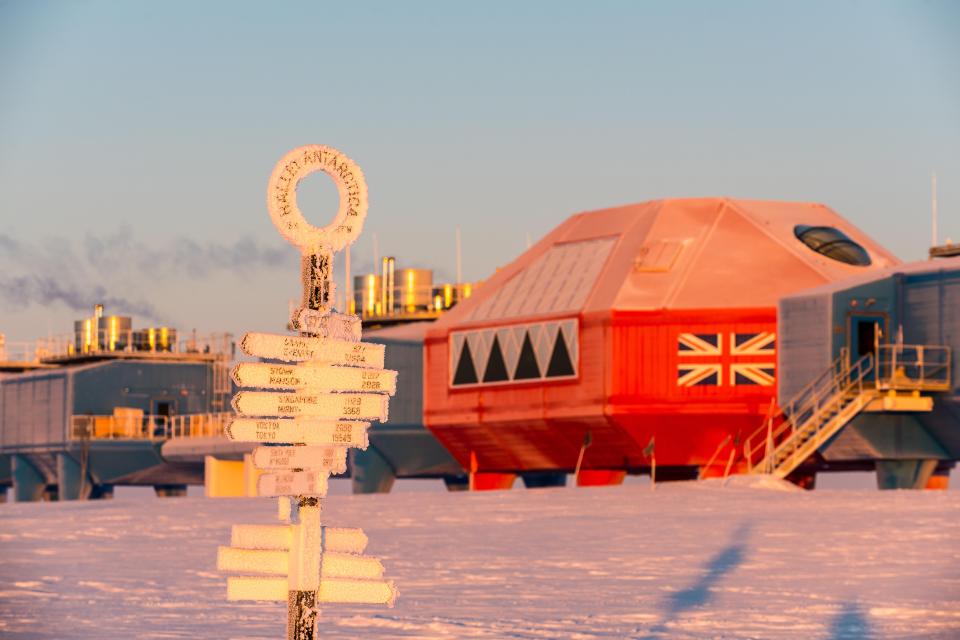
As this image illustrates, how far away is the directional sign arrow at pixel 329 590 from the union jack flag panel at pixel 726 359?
43.1 metres

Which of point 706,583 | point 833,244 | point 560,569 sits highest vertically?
point 833,244

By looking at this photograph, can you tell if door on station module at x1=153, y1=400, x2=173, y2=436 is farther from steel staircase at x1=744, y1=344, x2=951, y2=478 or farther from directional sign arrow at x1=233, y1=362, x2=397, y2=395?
directional sign arrow at x1=233, y1=362, x2=397, y2=395

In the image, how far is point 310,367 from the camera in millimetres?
13391

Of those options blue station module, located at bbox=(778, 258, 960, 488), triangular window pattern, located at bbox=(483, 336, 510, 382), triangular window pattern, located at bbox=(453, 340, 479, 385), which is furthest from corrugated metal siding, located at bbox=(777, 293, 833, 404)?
triangular window pattern, located at bbox=(453, 340, 479, 385)

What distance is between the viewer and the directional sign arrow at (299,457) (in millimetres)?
13289

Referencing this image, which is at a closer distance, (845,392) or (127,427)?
(845,392)

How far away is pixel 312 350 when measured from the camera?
13445 mm

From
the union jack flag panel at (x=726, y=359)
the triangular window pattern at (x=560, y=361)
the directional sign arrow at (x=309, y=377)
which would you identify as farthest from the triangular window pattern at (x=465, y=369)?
the directional sign arrow at (x=309, y=377)

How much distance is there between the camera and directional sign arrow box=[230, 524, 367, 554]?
13.3 meters

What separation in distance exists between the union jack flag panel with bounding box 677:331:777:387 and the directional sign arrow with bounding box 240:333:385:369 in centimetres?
4276

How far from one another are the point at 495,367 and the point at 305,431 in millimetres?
48563

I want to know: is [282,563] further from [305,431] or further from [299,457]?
[305,431]

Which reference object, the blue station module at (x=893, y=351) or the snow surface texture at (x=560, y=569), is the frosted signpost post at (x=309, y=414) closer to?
the snow surface texture at (x=560, y=569)

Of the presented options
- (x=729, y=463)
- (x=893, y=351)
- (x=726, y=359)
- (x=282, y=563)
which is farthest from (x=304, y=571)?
(x=726, y=359)
